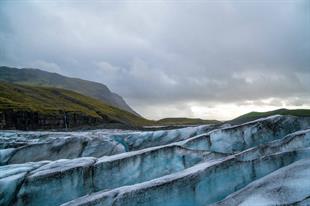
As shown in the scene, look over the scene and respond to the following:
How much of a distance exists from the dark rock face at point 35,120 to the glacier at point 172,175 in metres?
48.4

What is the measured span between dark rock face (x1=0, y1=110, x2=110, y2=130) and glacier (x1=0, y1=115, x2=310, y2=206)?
48.4 m

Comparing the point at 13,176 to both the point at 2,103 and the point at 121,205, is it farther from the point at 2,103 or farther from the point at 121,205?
the point at 2,103

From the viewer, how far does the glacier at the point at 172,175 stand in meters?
15.0

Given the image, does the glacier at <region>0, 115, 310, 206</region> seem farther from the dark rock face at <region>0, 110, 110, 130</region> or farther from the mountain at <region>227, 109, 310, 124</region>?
the dark rock face at <region>0, 110, 110, 130</region>

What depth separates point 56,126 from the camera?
273 feet

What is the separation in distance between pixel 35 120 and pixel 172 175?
68987 millimetres

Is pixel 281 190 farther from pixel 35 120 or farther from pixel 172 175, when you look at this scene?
pixel 35 120

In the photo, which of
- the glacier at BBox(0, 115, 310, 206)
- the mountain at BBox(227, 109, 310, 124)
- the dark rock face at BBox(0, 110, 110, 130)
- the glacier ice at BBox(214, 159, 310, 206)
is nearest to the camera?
the glacier ice at BBox(214, 159, 310, 206)

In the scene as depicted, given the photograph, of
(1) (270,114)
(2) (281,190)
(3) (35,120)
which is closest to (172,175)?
(2) (281,190)

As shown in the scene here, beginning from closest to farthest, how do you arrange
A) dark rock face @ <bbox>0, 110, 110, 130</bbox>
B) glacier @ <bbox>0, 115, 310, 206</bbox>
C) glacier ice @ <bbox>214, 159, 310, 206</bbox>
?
1. glacier ice @ <bbox>214, 159, 310, 206</bbox>
2. glacier @ <bbox>0, 115, 310, 206</bbox>
3. dark rock face @ <bbox>0, 110, 110, 130</bbox>

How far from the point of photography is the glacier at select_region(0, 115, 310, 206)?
1497 centimetres

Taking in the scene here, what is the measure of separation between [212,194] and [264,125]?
18.3 meters

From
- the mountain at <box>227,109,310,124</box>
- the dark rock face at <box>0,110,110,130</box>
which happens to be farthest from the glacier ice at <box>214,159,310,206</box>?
the dark rock face at <box>0,110,110,130</box>

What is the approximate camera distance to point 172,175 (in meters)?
17.8
